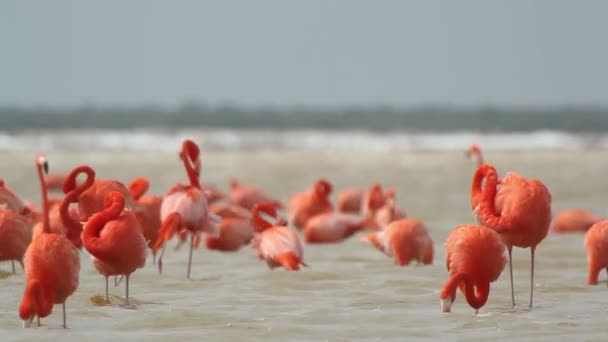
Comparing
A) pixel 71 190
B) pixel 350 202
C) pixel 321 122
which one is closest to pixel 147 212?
pixel 71 190

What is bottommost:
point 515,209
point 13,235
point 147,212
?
point 13,235

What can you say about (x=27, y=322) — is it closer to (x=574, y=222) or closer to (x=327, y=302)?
(x=327, y=302)

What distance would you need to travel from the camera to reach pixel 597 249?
305 inches

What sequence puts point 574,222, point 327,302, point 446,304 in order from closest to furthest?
point 446,304
point 327,302
point 574,222

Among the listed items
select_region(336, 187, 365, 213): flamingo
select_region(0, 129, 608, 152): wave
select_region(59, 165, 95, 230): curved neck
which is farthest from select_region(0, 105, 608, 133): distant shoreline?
select_region(59, 165, 95, 230): curved neck

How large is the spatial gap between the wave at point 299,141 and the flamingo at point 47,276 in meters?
21.6

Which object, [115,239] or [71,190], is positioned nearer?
[115,239]

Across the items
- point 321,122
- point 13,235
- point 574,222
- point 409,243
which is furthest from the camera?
point 321,122

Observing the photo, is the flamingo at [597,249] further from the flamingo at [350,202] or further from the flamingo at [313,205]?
the flamingo at [350,202]

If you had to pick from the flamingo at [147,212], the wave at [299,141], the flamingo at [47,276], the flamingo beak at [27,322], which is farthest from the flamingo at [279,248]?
the wave at [299,141]

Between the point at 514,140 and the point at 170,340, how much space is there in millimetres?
29646

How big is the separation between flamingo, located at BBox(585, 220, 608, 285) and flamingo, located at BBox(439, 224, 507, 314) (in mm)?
1370

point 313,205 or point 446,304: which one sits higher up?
point 313,205

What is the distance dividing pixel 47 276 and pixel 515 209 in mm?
2451
